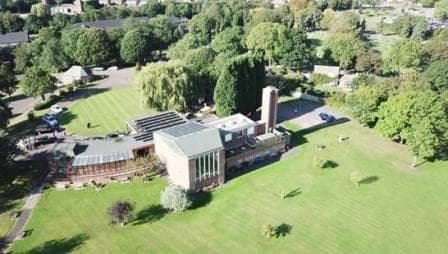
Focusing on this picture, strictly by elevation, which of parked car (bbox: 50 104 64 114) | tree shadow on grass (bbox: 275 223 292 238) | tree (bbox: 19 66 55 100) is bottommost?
tree shadow on grass (bbox: 275 223 292 238)

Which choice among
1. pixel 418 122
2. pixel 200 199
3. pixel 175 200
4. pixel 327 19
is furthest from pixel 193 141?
pixel 327 19

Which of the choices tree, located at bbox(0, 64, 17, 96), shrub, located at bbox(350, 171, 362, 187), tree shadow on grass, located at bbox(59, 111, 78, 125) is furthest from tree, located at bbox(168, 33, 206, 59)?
shrub, located at bbox(350, 171, 362, 187)

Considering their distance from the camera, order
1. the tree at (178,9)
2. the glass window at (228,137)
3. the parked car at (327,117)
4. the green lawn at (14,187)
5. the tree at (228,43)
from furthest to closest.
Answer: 1. the tree at (178,9)
2. the tree at (228,43)
3. the parked car at (327,117)
4. the glass window at (228,137)
5. the green lawn at (14,187)

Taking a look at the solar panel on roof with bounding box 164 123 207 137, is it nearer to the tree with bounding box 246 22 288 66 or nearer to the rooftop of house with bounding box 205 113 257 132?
the rooftop of house with bounding box 205 113 257 132

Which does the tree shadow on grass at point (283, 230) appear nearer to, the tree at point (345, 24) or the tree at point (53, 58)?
the tree at point (53, 58)

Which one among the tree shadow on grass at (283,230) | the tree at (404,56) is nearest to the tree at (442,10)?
the tree at (404,56)

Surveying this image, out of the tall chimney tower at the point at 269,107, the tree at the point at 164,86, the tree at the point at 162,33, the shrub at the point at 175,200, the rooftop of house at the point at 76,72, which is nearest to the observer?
the shrub at the point at 175,200
